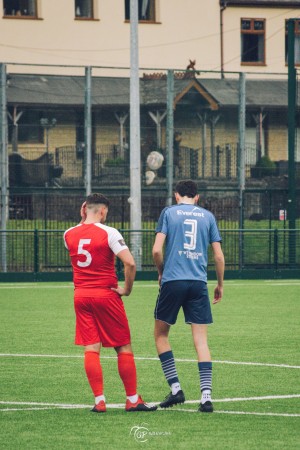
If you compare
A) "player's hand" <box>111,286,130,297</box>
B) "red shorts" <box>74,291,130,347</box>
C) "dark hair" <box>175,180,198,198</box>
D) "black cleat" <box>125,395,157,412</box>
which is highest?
"dark hair" <box>175,180,198,198</box>

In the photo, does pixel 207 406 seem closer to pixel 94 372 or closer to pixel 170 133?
pixel 94 372

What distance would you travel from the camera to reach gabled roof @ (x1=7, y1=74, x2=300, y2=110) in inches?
1202

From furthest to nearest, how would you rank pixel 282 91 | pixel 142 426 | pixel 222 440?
pixel 282 91 → pixel 142 426 → pixel 222 440

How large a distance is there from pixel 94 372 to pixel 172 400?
80cm

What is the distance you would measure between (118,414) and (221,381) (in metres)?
2.28

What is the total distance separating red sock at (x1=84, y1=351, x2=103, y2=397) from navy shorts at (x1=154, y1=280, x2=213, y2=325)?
0.75 m

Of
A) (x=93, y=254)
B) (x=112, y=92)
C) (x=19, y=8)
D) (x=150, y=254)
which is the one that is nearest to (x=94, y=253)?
(x=93, y=254)

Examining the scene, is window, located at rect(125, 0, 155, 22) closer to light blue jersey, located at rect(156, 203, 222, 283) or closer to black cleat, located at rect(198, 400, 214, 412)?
light blue jersey, located at rect(156, 203, 222, 283)

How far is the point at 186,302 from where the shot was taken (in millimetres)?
10281

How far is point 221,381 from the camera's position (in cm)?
1189

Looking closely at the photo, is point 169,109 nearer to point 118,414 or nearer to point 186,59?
point 186,59

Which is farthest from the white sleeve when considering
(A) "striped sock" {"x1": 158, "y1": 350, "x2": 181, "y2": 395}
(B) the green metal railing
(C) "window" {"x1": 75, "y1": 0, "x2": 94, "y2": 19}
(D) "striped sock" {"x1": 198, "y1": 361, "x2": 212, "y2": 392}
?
(C) "window" {"x1": 75, "y1": 0, "x2": 94, "y2": 19}

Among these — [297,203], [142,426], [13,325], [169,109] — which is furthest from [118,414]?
[297,203]

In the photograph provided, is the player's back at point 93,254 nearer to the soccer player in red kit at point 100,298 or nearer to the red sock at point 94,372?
the soccer player in red kit at point 100,298
